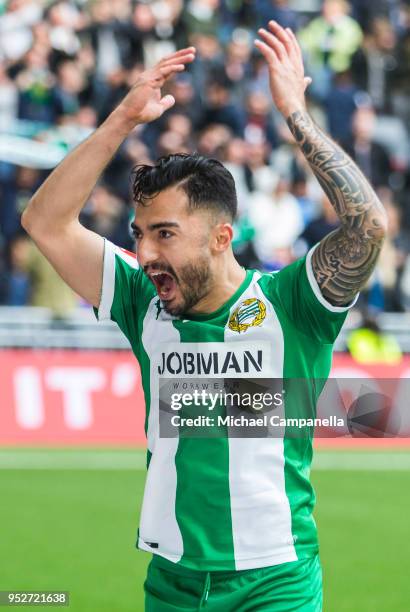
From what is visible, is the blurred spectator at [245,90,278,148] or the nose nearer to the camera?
the nose

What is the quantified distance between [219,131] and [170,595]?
11847 mm

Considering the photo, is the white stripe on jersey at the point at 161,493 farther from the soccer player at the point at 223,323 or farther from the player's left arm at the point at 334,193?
the player's left arm at the point at 334,193

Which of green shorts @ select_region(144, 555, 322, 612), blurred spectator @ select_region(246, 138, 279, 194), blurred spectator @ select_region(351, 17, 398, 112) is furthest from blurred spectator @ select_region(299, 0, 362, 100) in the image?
green shorts @ select_region(144, 555, 322, 612)

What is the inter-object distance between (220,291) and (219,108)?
1223cm

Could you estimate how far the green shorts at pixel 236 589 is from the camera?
3.92 m

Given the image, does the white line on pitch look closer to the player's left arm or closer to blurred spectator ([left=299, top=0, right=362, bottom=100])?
blurred spectator ([left=299, top=0, right=362, bottom=100])

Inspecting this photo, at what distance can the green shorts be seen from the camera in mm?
3918

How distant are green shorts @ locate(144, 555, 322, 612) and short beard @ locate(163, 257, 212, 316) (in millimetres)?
856

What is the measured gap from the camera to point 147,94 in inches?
157

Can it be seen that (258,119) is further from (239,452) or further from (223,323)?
(239,452)

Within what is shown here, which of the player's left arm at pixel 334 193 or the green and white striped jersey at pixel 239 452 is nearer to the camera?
the player's left arm at pixel 334 193

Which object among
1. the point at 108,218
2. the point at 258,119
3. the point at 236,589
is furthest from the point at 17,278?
the point at 236,589

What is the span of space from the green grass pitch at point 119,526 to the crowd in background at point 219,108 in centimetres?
285

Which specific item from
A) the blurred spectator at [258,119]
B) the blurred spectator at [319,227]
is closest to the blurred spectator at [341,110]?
the blurred spectator at [258,119]
